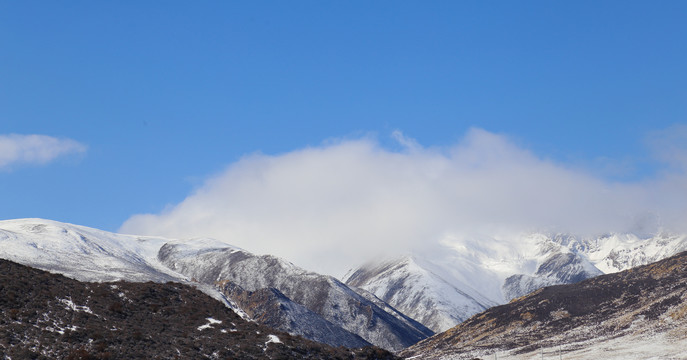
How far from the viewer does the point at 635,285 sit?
126438 millimetres

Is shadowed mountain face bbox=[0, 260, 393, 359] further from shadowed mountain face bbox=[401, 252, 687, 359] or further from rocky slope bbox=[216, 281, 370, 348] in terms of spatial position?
rocky slope bbox=[216, 281, 370, 348]

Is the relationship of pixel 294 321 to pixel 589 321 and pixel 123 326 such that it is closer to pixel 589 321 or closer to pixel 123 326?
pixel 589 321

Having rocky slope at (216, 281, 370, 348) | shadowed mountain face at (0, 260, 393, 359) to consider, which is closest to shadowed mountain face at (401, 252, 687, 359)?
rocky slope at (216, 281, 370, 348)

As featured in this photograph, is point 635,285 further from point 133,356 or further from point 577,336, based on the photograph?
point 133,356

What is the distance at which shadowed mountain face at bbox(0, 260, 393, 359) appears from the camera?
47.0m

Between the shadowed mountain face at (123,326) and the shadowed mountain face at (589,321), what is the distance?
43.1 meters

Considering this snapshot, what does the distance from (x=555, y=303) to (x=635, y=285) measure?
1351 cm

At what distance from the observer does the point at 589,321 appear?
115 metres

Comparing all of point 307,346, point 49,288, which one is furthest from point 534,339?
point 49,288

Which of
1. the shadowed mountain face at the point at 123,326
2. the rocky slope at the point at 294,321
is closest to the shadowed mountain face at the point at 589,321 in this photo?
the rocky slope at the point at 294,321

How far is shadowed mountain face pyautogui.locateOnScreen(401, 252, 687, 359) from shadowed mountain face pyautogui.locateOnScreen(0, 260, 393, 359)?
141 ft

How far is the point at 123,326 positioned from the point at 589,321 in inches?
3250

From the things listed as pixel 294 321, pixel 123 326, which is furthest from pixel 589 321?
pixel 123 326

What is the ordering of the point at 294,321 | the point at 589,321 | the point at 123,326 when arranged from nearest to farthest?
the point at 123,326, the point at 589,321, the point at 294,321
